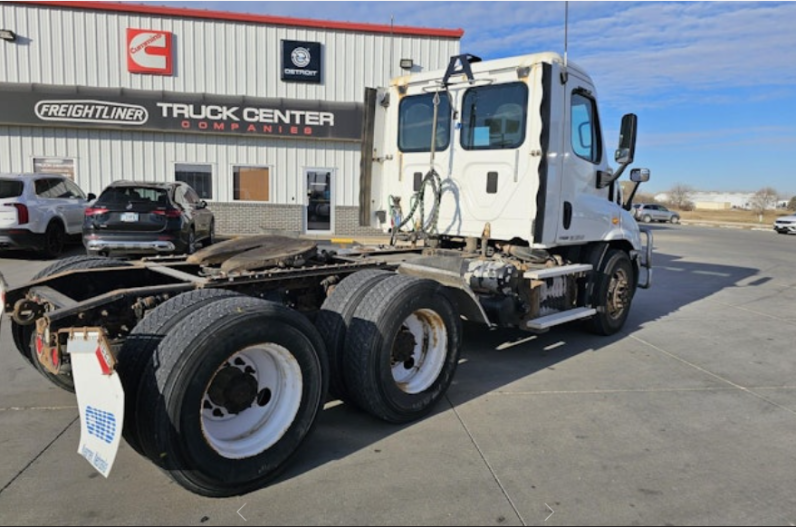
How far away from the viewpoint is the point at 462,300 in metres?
5.14

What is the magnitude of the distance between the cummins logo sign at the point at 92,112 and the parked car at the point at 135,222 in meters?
7.39

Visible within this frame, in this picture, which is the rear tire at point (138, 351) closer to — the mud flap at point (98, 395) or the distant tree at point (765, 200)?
the mud flap at point (98, 395)

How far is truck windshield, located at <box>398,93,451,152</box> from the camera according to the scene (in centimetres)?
640

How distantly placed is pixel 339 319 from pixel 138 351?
141 cm

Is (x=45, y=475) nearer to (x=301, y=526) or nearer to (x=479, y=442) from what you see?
(x=301, y=526)

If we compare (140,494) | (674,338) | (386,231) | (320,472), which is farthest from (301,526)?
(674,338)

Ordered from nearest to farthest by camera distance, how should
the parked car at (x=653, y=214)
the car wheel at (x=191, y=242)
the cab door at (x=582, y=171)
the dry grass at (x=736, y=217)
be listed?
the cab door at (x=582, y=171) → the car wheel at (x=191, y=242) → the parked car at (x=653, y=214) → the dry grass at (x=736, y=217)

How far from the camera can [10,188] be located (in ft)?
39.3

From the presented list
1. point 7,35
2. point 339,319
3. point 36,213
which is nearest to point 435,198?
point 339,319

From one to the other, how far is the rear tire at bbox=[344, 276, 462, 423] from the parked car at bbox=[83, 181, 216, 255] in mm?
7538

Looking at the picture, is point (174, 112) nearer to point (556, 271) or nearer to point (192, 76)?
point (192, 76)

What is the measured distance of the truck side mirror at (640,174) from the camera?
7160 mm

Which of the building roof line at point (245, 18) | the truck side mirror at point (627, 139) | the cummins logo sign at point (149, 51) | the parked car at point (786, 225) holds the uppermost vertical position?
the building roof line at point (245, 18)

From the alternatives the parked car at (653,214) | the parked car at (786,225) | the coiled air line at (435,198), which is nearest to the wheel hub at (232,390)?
the coiled air line at (435,198)
